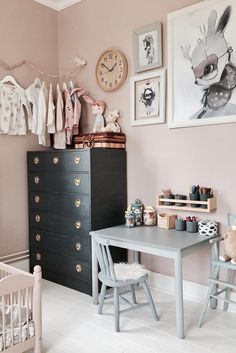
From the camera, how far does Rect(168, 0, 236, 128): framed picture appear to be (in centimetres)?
263

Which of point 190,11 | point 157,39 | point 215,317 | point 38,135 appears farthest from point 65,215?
point 190,11

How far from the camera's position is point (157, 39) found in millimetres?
3035

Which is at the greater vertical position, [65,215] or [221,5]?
[221,5]

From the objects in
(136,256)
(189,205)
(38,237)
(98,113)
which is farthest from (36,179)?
(189,205)

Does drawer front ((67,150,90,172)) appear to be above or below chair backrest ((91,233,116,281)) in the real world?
above

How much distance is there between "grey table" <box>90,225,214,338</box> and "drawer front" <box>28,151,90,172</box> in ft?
2.10

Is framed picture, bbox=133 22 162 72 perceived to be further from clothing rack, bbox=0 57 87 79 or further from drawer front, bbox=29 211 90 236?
drawer front, bbox=29 211 90 236

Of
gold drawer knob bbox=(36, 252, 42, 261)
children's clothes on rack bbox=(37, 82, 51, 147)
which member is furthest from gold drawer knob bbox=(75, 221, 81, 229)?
children's clothes on rack bbox=(37, 82, 51, 147)

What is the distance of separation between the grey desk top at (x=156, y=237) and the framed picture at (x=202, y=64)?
95cm

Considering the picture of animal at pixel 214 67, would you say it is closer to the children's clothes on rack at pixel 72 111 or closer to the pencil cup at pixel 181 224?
the pencil cup at pixel 181 224

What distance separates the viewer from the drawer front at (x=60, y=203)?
3.01m

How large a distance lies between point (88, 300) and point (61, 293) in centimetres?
32

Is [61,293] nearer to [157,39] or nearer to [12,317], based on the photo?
[12,317]

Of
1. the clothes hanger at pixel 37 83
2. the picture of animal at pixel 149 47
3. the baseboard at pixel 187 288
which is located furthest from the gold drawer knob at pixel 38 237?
the picture of animal at pixel 149 47
